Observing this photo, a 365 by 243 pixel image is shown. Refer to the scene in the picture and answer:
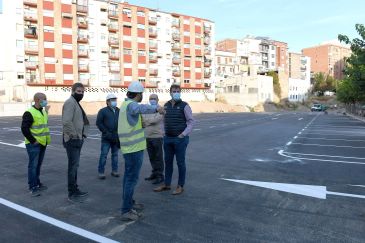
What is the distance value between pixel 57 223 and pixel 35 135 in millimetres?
2154

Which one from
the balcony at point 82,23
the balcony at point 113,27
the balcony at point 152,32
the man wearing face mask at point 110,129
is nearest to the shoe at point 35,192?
the man wearing face mask at point 110,129

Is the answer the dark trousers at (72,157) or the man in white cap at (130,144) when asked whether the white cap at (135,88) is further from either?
the dark trousers at (72,157)

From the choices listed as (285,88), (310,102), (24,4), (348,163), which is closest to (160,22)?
(24,4)

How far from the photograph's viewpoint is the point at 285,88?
10125 cm

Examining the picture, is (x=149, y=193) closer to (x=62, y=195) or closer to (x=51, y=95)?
(x=62, y=195)

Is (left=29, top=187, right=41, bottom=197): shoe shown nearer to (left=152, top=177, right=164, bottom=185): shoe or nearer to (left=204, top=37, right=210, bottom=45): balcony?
(left=152, top=177, right=164, bottom=185): shoe

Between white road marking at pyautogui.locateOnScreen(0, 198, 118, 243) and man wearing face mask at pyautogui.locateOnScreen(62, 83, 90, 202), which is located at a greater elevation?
man wearing face mask at pyautogui.locateOnScreen(62, 83, 90, 202)

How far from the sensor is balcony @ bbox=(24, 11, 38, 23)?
5453cm

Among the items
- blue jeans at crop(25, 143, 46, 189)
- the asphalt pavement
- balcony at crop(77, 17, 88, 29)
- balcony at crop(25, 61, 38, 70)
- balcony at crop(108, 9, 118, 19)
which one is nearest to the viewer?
the asphalt pavement

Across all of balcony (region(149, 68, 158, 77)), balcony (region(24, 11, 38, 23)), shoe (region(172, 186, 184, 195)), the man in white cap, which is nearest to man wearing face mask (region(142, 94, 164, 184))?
shoe (region(172, 186, 184, 195))

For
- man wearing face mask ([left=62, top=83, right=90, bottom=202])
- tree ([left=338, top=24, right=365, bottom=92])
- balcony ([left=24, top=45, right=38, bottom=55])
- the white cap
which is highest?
balcony ([left=24, top=45, right=38, bottom=55])

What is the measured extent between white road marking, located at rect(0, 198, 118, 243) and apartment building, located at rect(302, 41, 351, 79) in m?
150

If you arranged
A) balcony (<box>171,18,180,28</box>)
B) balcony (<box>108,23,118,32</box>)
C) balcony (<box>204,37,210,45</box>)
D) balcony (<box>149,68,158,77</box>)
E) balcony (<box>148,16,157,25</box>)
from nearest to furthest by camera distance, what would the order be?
balcony (<box>108,23,118,32</box>) < balcony (<box>148,16,157,25</box>) < balcony (<box>149,68,158,77</box>) < balcony (<box>171,18,180,28</box>) < balcony (<box>204,37,210,45</box>)

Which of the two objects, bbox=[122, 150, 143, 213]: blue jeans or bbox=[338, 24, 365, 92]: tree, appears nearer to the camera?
bbox=[122, 150, 143, 213]: blue jeans
